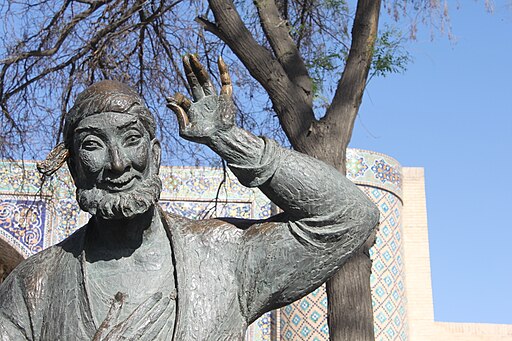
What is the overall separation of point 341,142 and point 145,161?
3.16 m

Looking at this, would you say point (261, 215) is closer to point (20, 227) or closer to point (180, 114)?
point (20, 227)

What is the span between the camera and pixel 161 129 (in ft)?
23.7

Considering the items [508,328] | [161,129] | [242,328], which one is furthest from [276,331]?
[242,328]

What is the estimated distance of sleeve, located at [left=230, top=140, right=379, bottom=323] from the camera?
84.8 inches

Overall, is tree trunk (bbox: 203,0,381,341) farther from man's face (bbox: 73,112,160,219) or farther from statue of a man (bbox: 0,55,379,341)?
man's face (bbox: 73,112,160,219)

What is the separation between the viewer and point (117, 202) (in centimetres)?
209

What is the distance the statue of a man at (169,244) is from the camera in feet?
6.91

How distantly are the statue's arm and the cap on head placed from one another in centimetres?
10

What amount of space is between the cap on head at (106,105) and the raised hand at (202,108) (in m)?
0.10

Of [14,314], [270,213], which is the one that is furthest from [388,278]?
[14,314]

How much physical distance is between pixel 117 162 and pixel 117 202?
9cm

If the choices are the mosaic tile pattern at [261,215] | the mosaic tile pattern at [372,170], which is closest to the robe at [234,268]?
the mosaic tile pattern at [261,215]

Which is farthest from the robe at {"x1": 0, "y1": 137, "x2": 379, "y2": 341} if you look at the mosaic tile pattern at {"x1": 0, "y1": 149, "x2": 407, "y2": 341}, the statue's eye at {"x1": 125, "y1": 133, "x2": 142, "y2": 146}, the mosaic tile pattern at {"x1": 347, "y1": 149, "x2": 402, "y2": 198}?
the mosaic tile pattern at {"x1": 347, "y1": 149, "x2": 402, "y2": 198}

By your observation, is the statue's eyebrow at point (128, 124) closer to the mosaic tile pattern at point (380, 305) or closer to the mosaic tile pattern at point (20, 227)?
the mosaic tile pattern at point (380, 305)
